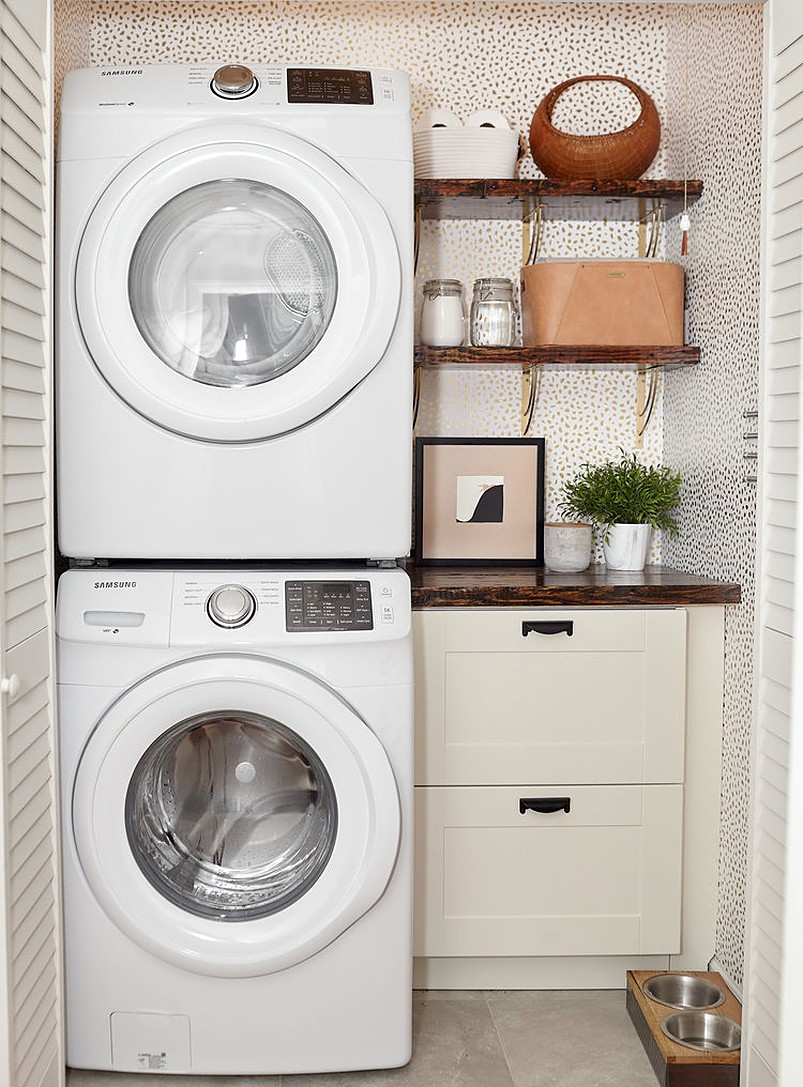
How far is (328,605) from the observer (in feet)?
6.57

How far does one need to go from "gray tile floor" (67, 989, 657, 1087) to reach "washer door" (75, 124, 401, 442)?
1.21 m

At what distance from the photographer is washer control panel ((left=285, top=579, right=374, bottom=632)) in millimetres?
1984

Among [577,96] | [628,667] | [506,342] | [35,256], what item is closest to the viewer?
[35,256]

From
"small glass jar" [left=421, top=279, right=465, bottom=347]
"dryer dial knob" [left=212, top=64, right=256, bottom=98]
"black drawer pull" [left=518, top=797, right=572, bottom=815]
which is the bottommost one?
"black drawer pull" [left=518, top=797, right=572, bottom=815]

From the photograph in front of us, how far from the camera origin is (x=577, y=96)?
2793 millimetres

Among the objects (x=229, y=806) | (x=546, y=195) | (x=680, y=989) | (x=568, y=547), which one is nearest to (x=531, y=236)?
(x=546, y=195)

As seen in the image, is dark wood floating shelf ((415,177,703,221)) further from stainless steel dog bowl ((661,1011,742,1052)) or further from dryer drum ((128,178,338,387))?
stainless steel dog bowl ((661,1011,742,1052))

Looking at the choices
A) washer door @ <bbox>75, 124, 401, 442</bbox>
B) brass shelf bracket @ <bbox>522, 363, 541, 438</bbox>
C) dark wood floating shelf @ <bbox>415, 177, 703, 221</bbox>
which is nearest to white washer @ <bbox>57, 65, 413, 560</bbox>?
washer door @ <bbox>75, 124, 401, 442</bbox>

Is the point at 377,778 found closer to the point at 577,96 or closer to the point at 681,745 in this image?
the point at 681,745

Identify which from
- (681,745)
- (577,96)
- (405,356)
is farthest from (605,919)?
(577,96)

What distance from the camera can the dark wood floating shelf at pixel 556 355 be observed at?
2521 millimetres

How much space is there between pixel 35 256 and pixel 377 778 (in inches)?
41.3

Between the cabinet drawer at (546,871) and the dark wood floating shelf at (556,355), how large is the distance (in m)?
0.95

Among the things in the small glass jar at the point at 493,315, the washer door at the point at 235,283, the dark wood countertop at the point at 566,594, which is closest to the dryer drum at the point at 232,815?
the dark wood countertop at the point at 566,594
